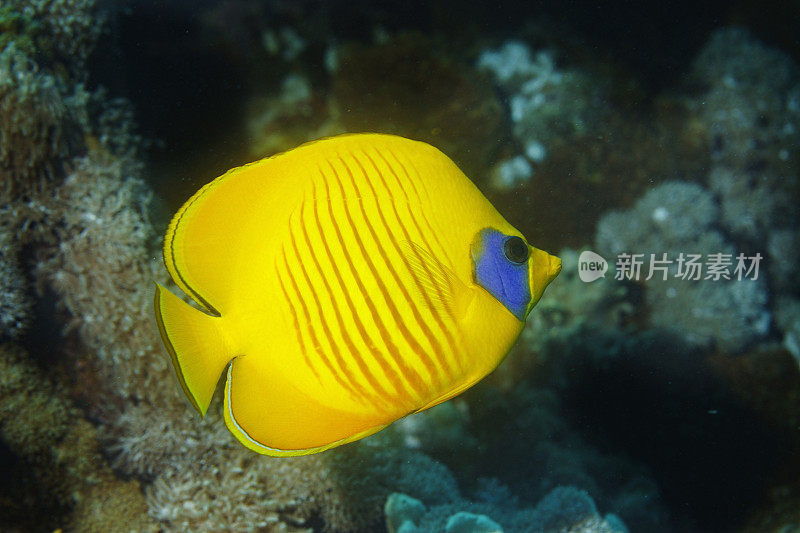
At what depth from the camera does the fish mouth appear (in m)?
1.08

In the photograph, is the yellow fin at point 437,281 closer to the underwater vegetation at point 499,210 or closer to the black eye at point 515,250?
the black eye at point 515,250

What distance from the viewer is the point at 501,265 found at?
1038mm

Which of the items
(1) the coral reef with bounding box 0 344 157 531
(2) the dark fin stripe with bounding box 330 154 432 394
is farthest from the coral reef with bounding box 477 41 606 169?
(1) the coral reef with bounding box 0 344 157 531

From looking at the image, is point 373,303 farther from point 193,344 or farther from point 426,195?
point 193,344

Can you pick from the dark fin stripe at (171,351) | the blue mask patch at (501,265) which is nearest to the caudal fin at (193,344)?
the dark fin stripe at (171,351)

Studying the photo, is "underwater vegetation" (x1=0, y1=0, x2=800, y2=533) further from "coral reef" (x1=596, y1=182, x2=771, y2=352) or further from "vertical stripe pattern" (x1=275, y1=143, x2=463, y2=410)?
"vertical stripe pattern" (x1=275, y1=143, x2=463, y2=410)

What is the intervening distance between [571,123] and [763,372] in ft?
6.48

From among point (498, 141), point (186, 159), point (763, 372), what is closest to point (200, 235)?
point (186, 159)

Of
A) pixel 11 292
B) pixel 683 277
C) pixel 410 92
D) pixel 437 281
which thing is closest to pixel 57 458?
pixel 11 292

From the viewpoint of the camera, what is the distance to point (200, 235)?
1.06m

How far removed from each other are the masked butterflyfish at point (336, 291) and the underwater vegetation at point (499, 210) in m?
0.89

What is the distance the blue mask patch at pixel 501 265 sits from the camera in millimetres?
1038

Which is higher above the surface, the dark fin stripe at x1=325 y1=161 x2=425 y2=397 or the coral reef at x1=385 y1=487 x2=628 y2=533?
the dark fin stripe at x1=325 y1=161 x2=425 y2=397

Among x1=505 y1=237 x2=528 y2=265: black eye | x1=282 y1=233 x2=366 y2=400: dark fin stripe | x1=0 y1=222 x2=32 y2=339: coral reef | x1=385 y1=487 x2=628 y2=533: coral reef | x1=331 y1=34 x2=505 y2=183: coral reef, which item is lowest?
x1=385 y1=487 x2=628 y2=533: coral reef
